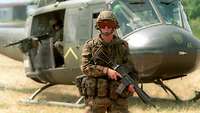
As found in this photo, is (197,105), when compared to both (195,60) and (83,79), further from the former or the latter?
(83,79)

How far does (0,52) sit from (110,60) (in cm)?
844

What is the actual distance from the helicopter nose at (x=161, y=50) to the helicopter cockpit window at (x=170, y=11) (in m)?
0.48

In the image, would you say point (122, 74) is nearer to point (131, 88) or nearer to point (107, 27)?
point (131, 88)

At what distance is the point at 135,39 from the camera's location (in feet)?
31.0

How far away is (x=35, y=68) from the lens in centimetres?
1138

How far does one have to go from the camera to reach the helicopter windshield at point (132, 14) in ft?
31.9

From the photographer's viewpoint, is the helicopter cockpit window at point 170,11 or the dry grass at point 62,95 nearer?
the dry grass at point 62,95

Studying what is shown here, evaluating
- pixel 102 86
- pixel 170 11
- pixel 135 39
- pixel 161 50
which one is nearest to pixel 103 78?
pixel 102 86

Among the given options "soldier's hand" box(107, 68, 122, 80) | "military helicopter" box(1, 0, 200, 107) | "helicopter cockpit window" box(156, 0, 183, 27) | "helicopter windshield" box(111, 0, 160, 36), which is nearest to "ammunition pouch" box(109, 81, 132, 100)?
"soldier's hand" box(107, 68, 122, 80)

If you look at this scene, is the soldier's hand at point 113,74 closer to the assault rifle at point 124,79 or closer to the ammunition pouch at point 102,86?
the assault rifle at point 124,79

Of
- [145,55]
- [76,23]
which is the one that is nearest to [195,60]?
[145,55]

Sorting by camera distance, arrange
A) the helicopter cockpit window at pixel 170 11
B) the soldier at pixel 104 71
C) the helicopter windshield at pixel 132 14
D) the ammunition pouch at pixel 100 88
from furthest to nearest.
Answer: the helicopter cockpit window at pixel 170 11, the helicopter windshield at pixel 132 14, the ammunition pouch at pixel 100 88, the soldier at pixel 104 71

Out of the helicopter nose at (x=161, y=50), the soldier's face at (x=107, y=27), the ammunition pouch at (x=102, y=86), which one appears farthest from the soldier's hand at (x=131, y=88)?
the helicopter nose at (x=161, y=50)

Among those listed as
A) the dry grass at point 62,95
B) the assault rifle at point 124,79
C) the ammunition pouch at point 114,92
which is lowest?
the dry grass at point 62,95
